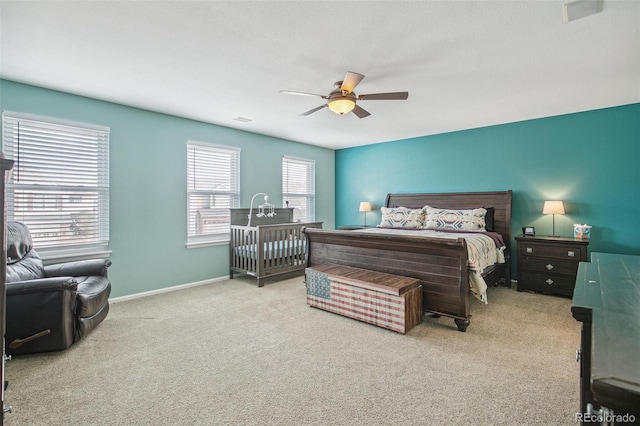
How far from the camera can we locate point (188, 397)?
1.92 meters

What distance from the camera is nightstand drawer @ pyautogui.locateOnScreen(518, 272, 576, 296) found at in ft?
12.6

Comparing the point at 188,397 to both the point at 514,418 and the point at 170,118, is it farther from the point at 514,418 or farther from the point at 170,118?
the point at 170,118

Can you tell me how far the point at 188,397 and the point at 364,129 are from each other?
436cm

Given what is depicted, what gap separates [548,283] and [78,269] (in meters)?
5.47

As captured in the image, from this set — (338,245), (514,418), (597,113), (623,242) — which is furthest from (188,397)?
(597,113)

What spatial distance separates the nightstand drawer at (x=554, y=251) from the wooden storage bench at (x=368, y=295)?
2.11 meters

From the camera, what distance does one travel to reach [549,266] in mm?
3969

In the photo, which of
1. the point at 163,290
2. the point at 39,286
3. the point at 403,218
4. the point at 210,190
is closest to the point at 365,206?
the point at 403,218

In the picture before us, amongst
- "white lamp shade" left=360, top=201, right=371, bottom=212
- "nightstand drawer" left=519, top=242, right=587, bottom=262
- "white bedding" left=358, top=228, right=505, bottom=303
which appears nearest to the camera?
"white bedding" left=358, top=228, right=505, bottom=303

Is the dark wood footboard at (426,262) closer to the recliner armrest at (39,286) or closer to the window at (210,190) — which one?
the window at (210,190)

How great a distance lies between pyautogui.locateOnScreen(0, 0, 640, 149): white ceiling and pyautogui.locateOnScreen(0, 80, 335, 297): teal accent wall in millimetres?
199

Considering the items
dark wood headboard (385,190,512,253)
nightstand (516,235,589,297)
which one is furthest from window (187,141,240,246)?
nightstand (516,235,589,297)

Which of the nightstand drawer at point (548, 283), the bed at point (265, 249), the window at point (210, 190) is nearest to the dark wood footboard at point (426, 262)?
the bed at point (265, 249)

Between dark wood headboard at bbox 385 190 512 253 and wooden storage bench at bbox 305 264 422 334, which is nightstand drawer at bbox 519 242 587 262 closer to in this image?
dark wood headboard at bbox 385 190 512 253
